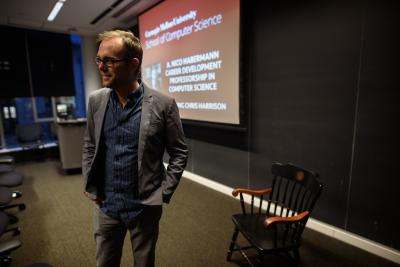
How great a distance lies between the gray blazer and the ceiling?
132 inches

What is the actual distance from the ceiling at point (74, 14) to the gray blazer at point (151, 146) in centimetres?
336

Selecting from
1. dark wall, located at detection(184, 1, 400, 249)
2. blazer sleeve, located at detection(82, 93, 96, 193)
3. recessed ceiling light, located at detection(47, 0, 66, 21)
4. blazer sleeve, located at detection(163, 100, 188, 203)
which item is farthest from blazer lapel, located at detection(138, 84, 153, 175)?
recessed ceiling light, located at detection(47, 0, 66, 21)

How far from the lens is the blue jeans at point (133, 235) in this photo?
122 centimetres

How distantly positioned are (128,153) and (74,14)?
4.32m

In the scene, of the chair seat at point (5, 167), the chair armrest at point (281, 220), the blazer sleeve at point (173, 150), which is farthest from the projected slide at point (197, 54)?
the chair seat at point (5, 167)

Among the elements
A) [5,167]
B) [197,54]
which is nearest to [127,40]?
[197,54]

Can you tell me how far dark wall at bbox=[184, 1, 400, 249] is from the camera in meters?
1.92

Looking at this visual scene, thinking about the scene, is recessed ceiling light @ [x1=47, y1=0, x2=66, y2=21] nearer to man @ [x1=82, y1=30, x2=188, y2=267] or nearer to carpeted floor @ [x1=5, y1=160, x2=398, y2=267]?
carpeted floor @ [x1=5, y1=160, x2=398, y2=267]

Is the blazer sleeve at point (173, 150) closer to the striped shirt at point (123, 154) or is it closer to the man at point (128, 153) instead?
the man at point (128, 153)

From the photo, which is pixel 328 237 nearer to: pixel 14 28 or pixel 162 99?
pixel 162 99

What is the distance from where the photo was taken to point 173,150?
1306 mm

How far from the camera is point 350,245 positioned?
7.16 ft

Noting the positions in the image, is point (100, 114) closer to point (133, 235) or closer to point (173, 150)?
point (173, 150)

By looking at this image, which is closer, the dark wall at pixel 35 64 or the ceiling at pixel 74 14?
the ceiling at pixel 74 14
